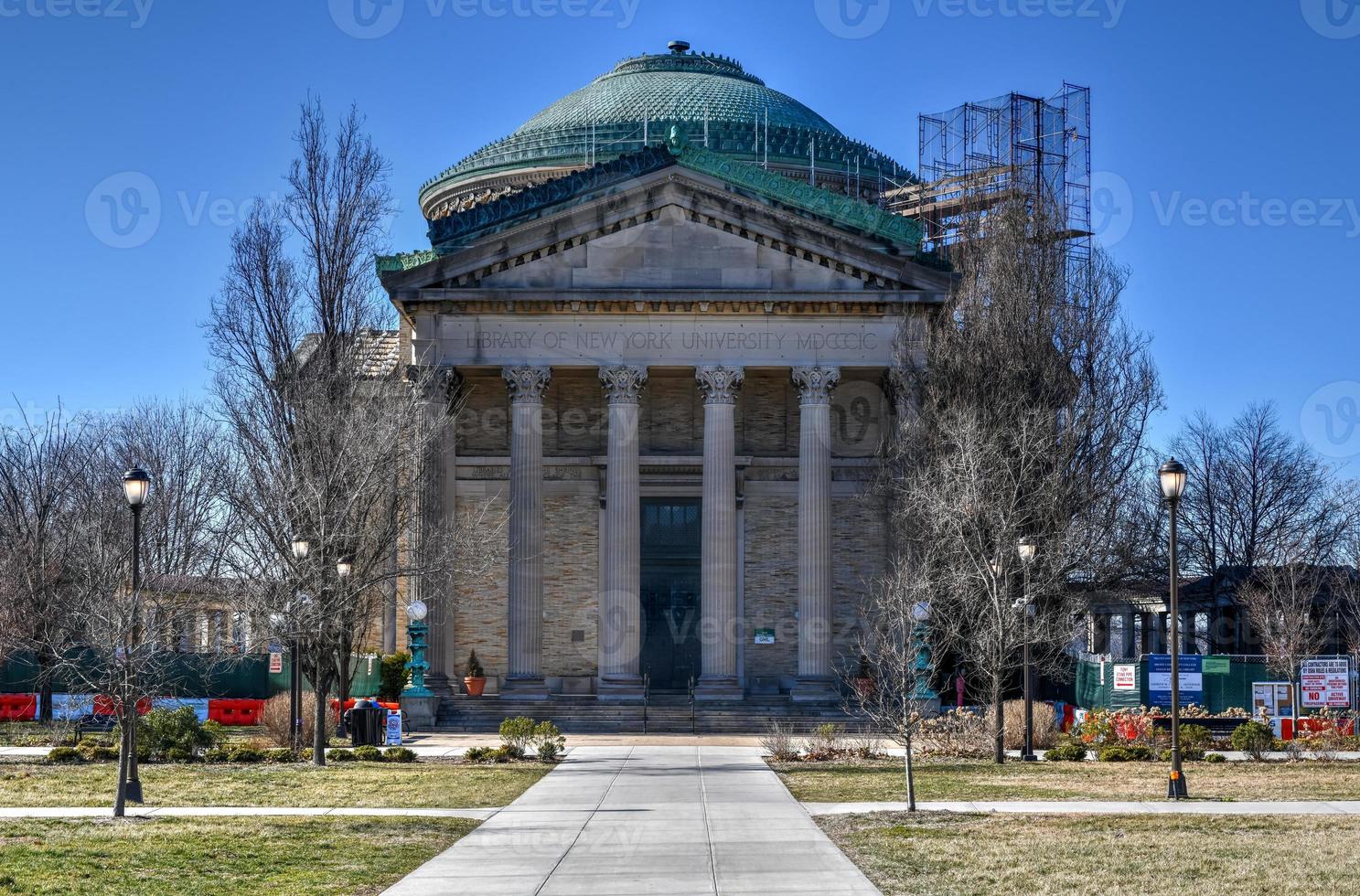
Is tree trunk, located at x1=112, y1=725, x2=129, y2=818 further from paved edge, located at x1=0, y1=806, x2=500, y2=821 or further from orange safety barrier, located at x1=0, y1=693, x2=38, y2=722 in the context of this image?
orange safety barrier, located at x1=0, y1=693, x2=38, y2=722

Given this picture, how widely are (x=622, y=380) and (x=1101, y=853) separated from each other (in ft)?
94.6

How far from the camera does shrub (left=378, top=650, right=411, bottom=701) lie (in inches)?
1790

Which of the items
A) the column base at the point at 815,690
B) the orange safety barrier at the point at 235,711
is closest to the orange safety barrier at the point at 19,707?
the orange safety barrier at the point at 235,711

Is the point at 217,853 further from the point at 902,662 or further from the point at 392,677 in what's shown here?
the point at 392,677

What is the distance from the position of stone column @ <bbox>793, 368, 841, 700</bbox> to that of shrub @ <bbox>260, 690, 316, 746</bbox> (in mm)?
13580

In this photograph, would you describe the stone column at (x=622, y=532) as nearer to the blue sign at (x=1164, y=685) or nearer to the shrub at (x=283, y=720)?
the shrub at (x=283, y=720)

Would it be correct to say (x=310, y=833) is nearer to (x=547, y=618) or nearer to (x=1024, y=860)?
(x=1024, y=860)

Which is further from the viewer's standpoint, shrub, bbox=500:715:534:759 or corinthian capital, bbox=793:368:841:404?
corinthian capital, bbox=793:368:841:404

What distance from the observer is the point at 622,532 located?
148ft

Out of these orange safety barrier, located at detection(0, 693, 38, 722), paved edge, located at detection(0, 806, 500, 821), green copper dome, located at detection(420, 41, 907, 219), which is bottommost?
orange safety barrier, located at detection(0, 693, 38, 722)

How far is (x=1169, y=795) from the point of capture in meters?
24.3

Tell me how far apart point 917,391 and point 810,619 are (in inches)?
271

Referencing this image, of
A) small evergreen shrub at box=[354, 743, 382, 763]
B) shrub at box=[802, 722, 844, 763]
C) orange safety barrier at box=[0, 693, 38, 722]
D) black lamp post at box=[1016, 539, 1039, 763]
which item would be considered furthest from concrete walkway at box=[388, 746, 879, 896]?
orange safety barrier at box=[0, 693, 38, 722]

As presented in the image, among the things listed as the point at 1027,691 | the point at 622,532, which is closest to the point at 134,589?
the point at 1027,691
